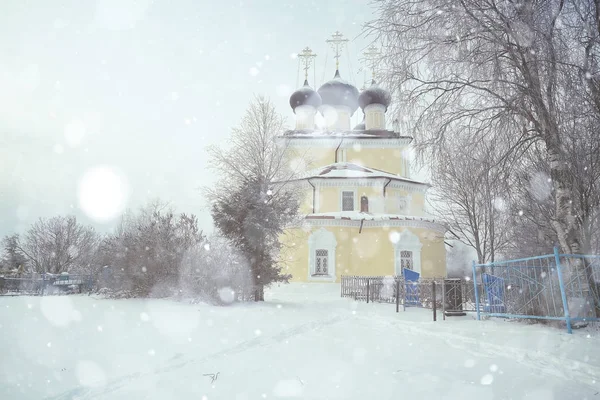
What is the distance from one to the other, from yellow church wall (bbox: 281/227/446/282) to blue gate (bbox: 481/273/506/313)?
48.3 ft

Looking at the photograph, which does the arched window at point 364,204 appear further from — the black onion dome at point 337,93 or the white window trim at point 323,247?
the black onion dome at point 337,93

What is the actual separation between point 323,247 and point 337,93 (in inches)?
628

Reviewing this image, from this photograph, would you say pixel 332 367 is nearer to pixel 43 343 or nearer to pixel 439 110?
pixel 43 343

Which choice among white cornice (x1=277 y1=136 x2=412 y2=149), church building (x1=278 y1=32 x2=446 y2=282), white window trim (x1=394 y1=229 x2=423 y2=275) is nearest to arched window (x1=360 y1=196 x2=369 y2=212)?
church building (x1=278 y1=32 x2=446 y2=282)

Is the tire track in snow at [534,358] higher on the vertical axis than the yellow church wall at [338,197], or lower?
lower

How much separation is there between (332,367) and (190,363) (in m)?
1.68

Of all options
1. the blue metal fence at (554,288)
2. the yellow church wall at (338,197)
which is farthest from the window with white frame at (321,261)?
the blue metal fence at (554,288)

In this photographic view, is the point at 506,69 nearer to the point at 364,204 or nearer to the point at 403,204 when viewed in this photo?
the point at 364,204

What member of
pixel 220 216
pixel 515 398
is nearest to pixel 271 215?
pixel 220 216

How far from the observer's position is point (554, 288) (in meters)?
6.86

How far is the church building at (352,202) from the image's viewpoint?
23.6 m

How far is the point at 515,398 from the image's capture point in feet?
11.5

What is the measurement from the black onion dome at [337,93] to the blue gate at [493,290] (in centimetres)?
2666

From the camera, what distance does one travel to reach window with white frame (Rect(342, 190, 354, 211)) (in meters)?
26.5
